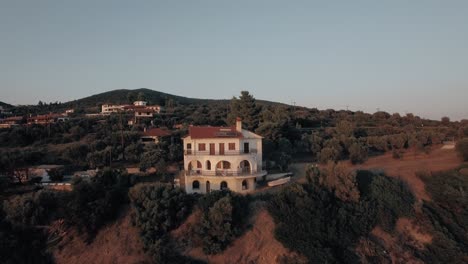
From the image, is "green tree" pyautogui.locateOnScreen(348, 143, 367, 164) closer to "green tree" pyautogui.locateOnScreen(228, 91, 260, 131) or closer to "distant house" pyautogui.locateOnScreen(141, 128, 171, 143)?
"green tree" pyautogui.locateOnScreen(228, 91, 260, 131)

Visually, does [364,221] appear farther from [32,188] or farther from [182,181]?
[32,188]

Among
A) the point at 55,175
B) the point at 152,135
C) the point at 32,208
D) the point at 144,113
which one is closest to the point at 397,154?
the point at 152,135

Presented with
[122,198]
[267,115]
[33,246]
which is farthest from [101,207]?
[267,115]

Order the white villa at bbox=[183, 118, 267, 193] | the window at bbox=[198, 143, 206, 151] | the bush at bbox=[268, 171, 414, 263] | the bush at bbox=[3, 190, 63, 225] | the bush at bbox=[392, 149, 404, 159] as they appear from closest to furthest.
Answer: the bush at bbox=[268, 171, 414, 263]
the bush at bbox=[3, 190, 63, 225]
the white villa at bbox=[183, 118, 267, 193]
the window at bbox=[198, 143, 206, 151]
the bush at bbox=[392, 149, 404, 159]

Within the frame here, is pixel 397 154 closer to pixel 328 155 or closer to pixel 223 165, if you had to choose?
pixel 328 155

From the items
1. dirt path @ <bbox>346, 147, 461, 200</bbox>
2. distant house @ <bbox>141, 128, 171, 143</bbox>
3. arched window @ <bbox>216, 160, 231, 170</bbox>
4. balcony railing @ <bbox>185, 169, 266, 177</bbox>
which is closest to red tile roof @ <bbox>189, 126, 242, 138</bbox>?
arched window @ <bbox>216, 160, 231, 170</bbox>

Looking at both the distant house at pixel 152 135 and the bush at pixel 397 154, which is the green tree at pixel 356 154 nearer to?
the bush at pixel 397 154

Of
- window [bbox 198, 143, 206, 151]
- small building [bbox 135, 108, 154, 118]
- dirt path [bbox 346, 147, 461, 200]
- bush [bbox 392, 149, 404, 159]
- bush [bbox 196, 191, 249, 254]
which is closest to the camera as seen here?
bush [bbox 196, 191, 249, 254]

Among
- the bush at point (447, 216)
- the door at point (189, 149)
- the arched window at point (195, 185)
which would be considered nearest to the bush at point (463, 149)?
the bush at point (447, 216)

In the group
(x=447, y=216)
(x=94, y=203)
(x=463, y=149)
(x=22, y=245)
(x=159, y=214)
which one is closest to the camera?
(x=22, y=245)
